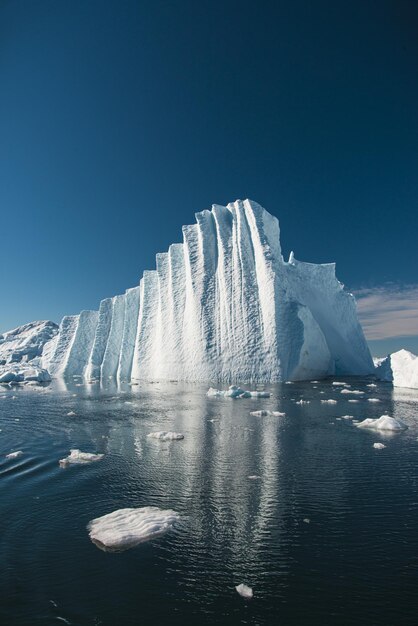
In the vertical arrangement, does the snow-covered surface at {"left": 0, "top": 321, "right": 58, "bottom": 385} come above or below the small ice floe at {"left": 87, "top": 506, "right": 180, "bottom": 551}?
above

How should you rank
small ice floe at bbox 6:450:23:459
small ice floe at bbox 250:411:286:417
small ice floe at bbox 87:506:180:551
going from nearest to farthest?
small ice floe at bbox 87:506:180:551 < small ice floe at bbox 6:450:23:459 < small ice floe at bbox 250:411:286:417

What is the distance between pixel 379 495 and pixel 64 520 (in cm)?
478

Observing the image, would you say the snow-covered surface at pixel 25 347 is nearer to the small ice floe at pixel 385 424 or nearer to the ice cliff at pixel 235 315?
the ice cliff at pixel 235 315

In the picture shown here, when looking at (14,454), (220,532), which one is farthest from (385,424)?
(14,454)

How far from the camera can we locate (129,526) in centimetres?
491

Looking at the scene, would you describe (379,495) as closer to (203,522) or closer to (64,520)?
(203,522)

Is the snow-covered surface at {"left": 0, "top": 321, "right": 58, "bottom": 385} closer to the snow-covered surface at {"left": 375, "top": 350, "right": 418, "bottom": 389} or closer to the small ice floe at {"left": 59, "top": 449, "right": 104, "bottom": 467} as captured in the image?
the snow-covered surface at {"left": 375, "top": 350, "right": 418, "bottom": 389}

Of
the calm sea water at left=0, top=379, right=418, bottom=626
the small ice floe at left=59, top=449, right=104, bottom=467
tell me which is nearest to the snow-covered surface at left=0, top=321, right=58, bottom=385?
the small ice floe at left=59, top=449, right=104, bottom=467

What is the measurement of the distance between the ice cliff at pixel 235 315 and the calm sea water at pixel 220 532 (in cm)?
1812

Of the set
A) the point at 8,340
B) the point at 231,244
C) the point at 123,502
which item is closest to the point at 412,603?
the point at 123,502

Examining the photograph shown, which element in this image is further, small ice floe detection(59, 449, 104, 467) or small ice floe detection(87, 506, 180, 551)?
small ice floe detection(59, 449, 104, 467)

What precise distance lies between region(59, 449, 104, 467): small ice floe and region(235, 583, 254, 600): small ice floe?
5.05 metres

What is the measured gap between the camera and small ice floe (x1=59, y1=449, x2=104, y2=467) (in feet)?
25.6

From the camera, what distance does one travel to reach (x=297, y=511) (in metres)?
5.43
